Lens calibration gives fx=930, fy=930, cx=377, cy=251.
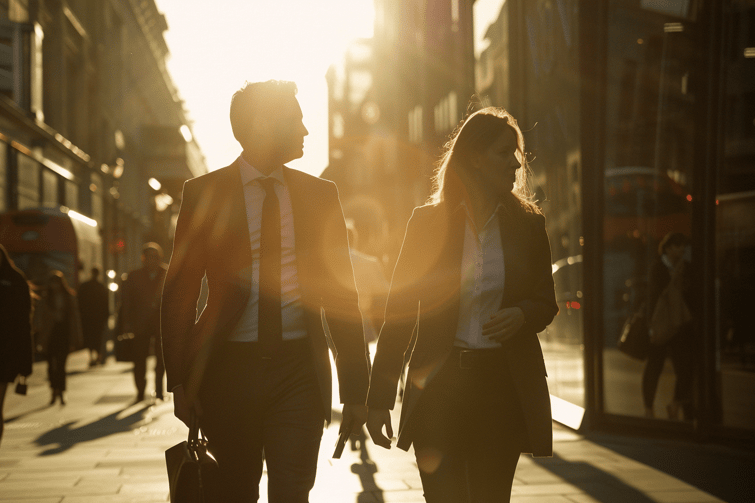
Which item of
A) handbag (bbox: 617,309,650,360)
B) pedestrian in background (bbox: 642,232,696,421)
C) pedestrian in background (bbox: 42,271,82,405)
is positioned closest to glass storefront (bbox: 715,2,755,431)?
pedestrian in background (bbox: 642,232,696,421)

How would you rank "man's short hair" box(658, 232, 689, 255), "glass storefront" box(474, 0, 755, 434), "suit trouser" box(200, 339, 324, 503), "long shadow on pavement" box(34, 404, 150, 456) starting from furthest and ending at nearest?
"man's short hair" box(658, 232, 689, 255), "long shadow on pavement" box(34, 404, 150, 456), "glass storefront" box(474, 0, 755, 434), "suit trouser" box(200, 339, 324, 503)

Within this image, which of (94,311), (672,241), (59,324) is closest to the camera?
(672,241)

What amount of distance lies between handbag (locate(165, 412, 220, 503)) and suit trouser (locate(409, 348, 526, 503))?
65cm

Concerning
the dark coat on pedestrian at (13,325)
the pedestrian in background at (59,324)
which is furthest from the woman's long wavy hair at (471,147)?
the pedestrian in background at (59,324)

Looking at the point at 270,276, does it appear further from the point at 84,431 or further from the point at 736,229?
the point at 84,431

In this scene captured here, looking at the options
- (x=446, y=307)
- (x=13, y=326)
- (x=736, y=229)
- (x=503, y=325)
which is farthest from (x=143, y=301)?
(x=503, y=325)

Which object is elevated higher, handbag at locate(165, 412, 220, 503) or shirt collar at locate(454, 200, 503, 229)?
shirt collar at locate(454, 200, 503, 229)

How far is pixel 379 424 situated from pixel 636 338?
6115 millimetres

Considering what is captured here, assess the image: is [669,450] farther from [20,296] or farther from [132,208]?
[132,208]

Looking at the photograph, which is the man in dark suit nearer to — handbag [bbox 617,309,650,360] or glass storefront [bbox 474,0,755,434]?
glass storefront [bbox 474,0,755,434]

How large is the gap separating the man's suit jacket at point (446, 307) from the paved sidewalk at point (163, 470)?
2.91m

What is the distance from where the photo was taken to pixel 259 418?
299 centimetres

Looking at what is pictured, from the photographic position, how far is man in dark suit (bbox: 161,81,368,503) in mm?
2969

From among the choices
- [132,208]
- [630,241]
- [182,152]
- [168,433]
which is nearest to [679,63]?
[630,241]
